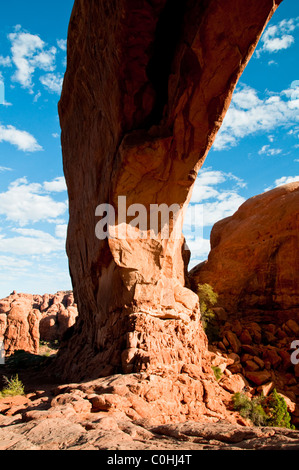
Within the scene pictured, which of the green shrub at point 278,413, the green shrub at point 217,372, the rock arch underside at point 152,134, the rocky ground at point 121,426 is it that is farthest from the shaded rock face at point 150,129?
the green shrub at point 278,413

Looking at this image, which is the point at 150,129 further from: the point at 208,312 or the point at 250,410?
the point at 208,312

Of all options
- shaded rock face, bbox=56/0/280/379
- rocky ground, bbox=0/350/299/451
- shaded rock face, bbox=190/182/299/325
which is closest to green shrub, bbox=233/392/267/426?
rocky ground, bbox=0/350/299/451

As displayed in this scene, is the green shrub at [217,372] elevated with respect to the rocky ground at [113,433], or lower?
lower

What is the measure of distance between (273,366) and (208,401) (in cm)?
572

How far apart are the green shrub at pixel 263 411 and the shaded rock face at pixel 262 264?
6.12 metres

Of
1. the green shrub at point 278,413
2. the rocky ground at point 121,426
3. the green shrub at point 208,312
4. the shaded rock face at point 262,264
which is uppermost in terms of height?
the shaded rock face at point 262,264

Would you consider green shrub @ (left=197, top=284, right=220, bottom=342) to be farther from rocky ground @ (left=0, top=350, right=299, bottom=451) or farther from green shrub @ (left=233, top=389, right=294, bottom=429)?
rocky ground @ (left=0, top=350, right=299, bottom=451)

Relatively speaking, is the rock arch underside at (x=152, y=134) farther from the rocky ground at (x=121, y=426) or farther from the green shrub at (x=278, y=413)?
the green shrub at (x=278, y=413)

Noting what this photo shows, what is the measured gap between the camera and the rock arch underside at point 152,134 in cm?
804

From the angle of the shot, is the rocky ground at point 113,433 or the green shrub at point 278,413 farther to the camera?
the green shrub at point 278,413

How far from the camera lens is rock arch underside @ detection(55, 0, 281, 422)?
26.4ft

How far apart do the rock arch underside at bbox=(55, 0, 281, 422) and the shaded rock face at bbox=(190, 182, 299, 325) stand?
694cm
